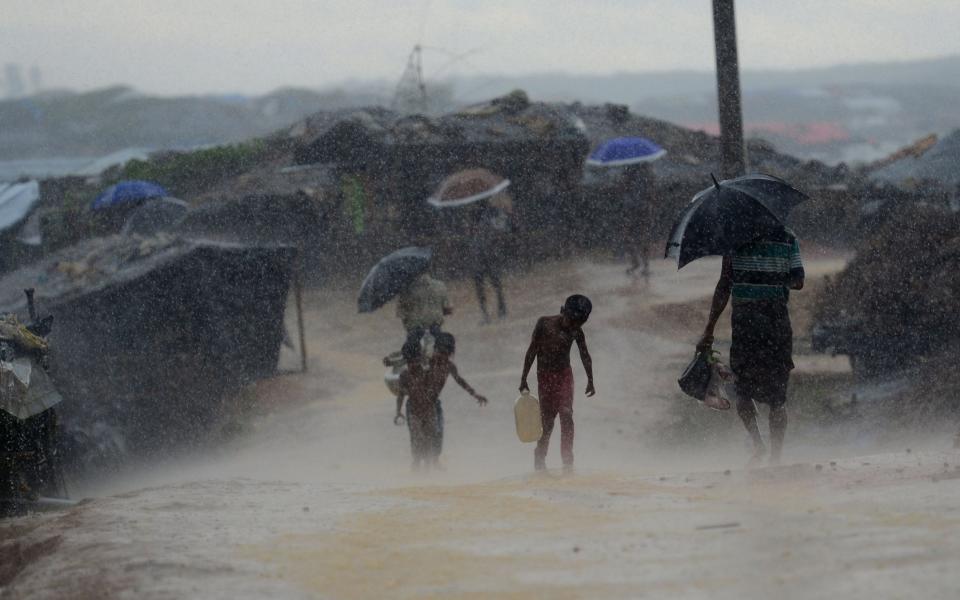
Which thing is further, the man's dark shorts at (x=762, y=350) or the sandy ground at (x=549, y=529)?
the man's dark shorts at (x=762, y=350)

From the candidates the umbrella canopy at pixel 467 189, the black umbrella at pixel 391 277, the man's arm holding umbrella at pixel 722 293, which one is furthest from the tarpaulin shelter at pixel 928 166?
the man's arm holding umbrella at pixel 722 293

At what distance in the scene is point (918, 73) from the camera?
95625 mm

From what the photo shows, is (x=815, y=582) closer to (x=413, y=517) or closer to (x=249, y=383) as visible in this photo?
(x=413, y=517)

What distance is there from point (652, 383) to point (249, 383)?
551 cm

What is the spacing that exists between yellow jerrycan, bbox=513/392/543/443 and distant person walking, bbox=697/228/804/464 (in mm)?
1339

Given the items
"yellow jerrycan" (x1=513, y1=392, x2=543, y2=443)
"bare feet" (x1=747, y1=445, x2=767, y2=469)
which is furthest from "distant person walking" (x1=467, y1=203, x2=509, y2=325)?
"bare feet" (x1=747, y1=445, x2=767, y2=469)

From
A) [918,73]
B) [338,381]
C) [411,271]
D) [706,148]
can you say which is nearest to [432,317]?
[411,271]

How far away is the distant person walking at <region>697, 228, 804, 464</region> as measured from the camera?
281 inches

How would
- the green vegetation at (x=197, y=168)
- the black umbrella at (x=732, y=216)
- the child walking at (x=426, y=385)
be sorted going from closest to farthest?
the black umbrella at (x=732, y=216) < the child walking at (x=426, y=385) < the green vegetation at (x=197, y=168)

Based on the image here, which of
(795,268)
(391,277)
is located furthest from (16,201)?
(795,268)

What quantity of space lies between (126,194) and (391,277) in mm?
14115

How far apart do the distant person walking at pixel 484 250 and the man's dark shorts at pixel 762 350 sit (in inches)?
431

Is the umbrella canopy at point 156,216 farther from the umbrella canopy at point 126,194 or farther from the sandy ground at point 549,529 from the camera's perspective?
the sandy ground at point 549,529

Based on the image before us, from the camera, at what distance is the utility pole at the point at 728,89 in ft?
36.1
